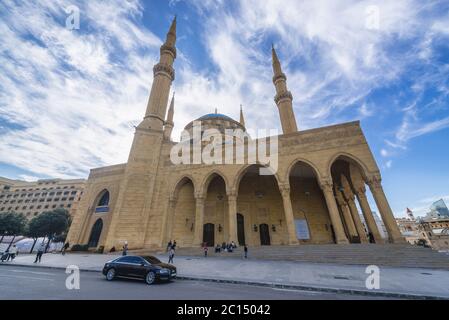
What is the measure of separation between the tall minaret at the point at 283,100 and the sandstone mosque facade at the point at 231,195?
0.40 feet

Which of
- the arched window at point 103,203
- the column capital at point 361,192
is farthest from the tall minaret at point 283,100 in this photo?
the arched window at point 103,203

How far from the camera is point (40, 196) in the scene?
55.7m

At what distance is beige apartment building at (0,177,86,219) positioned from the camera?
53594mm

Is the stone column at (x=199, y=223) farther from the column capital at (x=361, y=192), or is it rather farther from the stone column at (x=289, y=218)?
the column capital at (x=361, y=192)

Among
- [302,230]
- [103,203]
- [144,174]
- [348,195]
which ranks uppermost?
[144,174]

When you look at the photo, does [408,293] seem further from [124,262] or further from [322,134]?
[322,134]

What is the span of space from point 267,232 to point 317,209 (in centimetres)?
564

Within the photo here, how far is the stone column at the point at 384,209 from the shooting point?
40.5 feet

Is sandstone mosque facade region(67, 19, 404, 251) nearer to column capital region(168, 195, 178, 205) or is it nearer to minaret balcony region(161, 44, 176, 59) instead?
column capital region(168, 195, 178, 205)

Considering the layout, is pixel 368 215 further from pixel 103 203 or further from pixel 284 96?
pixel 103 203

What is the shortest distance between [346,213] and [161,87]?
Result: 2445 centimetres

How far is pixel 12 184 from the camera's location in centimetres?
6144

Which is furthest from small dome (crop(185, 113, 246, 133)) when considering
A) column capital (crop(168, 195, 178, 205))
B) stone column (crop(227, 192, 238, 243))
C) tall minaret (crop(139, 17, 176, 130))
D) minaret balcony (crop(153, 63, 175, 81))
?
stone column (crop(227, 192, 238, 243))

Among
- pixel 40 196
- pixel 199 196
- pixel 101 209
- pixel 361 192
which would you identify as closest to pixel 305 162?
pixel 361 192
